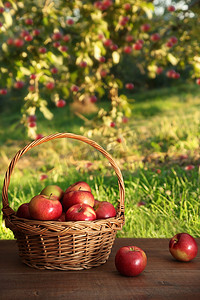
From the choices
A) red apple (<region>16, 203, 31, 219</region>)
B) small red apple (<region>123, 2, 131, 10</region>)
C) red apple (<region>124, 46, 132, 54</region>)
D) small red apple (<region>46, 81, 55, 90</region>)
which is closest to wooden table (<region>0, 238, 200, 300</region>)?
red apple (<region>16, 203, 31, 219</region>)

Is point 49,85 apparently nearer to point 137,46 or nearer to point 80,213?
point 137,46

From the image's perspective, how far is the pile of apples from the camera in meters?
1.73

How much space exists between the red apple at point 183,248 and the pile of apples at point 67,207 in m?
0.34

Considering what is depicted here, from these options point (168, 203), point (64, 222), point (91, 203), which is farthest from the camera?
point (168, 203)

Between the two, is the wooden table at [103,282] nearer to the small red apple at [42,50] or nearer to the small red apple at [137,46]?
the small red apple at [42,50]

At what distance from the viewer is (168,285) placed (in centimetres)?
163

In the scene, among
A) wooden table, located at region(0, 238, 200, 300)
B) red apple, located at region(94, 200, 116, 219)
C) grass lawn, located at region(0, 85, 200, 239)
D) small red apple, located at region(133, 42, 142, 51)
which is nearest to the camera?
wooden table, located at region(0, 238, 200, 300)

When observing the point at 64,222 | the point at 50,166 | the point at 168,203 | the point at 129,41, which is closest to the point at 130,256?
the point at 64,222

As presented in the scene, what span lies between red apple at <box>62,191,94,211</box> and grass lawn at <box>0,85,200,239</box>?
3.33 ft

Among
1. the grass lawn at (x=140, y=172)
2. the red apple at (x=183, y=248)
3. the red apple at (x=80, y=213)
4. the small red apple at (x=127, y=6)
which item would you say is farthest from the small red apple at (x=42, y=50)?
the red apple at (x=183, y=248)

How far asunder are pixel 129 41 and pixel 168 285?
318 centimetres

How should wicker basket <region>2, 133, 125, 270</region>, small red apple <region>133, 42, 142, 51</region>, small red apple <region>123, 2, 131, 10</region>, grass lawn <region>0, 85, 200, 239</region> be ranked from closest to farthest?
wicker basket <region>2, 133, 125, 270</region>
grass lawn <region>0, 85, 200, 239</region>
small red apple <region>123, 2, 131, 10</region>
small red apple <region>133, 42, 142, 51</region>

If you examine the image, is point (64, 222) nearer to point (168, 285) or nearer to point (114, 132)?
point (168, 285)

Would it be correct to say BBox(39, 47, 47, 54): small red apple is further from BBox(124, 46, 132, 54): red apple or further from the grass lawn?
BBox(124, 46, 132, 54): red apple
